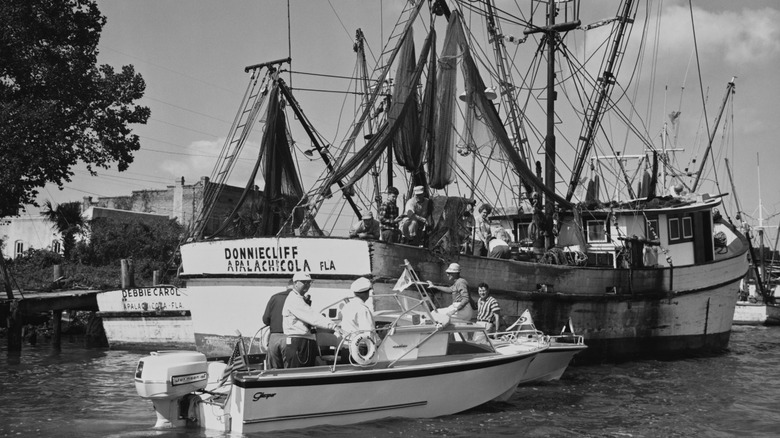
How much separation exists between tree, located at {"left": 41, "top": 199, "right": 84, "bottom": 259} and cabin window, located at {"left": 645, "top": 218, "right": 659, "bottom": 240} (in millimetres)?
32378

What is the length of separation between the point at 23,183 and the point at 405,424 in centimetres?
1949

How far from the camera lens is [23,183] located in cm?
2469

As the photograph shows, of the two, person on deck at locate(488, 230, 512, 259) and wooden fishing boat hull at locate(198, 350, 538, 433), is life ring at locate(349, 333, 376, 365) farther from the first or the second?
person on deck at locate(488, 230, 512, 259)

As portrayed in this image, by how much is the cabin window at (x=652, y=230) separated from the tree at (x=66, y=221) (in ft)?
106

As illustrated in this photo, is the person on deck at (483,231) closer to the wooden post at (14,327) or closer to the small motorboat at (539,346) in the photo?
the small motorboat at (539,346)

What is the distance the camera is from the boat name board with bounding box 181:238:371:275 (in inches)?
574

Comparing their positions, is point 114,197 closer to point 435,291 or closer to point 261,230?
point 261,230

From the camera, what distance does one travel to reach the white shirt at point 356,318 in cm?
1041

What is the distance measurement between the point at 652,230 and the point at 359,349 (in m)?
14.2

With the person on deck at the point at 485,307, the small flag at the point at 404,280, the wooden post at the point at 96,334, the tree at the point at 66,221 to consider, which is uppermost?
the tree at the point at 66,221

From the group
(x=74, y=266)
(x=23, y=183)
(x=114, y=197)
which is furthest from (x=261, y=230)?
(x=114, y=197)

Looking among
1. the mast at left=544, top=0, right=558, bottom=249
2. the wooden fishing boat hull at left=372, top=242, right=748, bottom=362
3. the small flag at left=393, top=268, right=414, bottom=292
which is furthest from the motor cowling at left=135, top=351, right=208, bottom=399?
the mast at left=544, top=0, right=558, bottom=249

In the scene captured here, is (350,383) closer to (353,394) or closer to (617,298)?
(353,394)

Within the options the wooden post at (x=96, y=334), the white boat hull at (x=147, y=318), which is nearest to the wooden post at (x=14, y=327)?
the white boat hull at (x=147, y=318)
